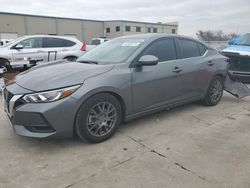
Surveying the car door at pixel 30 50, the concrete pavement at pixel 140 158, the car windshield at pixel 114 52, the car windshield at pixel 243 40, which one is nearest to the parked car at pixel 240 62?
the car windshield at pixel 243 40

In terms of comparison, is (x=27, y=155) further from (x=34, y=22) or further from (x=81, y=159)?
(x=34, y=22)

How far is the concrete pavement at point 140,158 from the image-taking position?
101 inches

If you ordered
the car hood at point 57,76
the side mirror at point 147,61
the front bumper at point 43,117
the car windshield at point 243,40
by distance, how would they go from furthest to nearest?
1. the car windshield at point 243,40
2. the side mirror at point 147,61
3. the car hood at point 57,76
4. the front bumper at point 43,117

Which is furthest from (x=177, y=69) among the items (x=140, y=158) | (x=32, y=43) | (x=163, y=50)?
(x=32, y=43)

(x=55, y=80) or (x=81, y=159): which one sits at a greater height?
(x=55, y=80)

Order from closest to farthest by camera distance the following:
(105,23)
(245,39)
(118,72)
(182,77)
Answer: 1. (118,72)
2. (182,77)
3. (245,39)
4. (105,23)

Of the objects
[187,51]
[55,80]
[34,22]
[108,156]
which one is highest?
[34,22]

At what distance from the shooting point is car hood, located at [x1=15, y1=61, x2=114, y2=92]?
307 centimetres

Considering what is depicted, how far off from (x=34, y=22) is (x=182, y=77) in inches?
1449

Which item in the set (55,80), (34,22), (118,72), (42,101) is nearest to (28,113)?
(42,101)

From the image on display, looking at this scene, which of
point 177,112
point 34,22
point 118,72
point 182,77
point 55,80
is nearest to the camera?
point 55,80

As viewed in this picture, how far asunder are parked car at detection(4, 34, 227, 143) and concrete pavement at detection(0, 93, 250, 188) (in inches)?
11.1

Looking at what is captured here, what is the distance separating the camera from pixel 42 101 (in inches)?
116

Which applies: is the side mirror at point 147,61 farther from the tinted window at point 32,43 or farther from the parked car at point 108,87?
the tinted window at point 32,43
